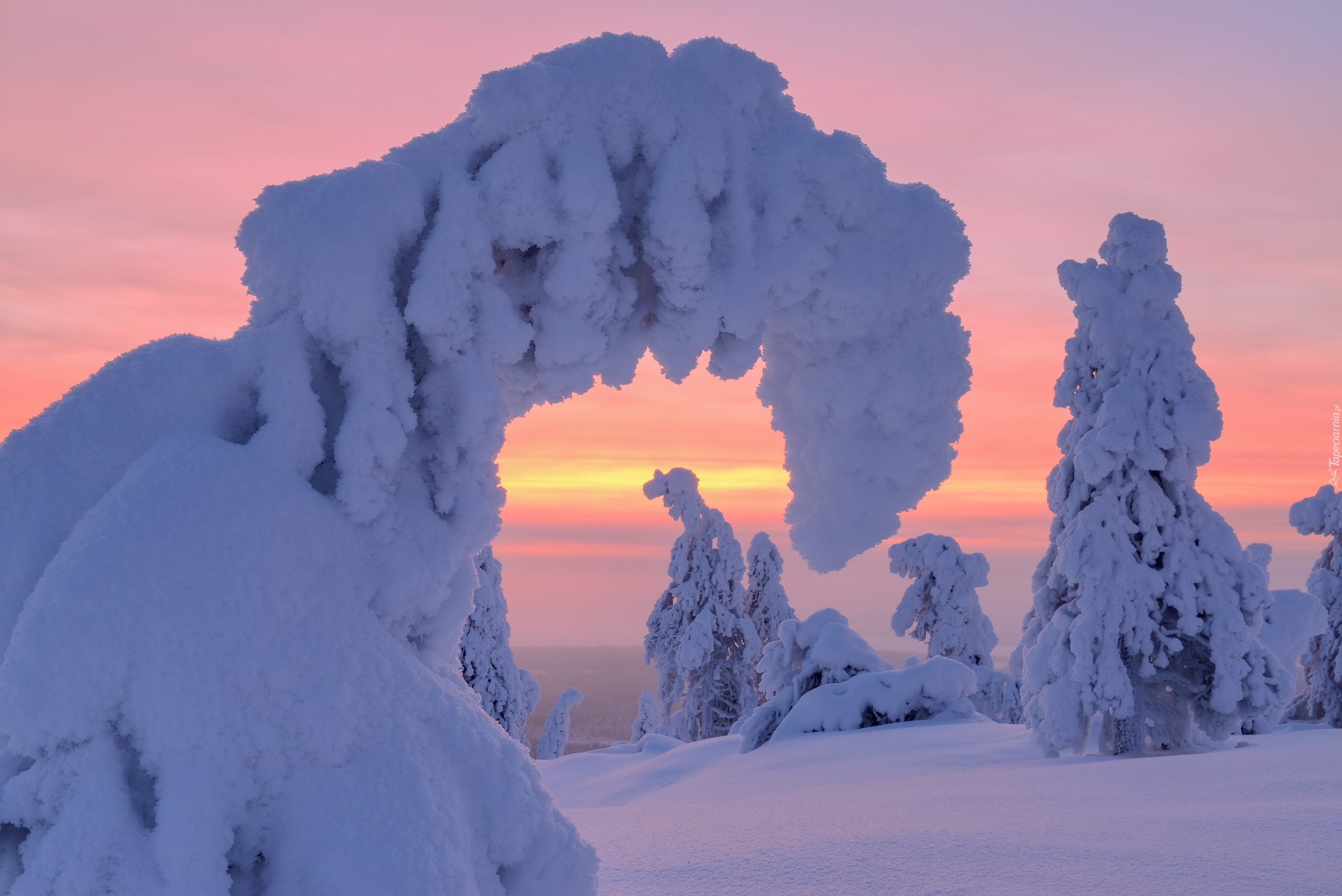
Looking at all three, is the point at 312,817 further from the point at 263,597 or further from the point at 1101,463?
the point at 1101,463

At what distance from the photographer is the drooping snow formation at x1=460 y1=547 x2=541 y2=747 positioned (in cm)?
2327

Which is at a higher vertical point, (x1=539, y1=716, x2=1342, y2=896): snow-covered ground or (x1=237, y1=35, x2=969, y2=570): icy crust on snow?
(x1=237, y1=35, x2=969, y2=570): icy crust on snow

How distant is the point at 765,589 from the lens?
1332 inches

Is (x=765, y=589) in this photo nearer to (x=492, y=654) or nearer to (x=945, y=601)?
(x=945, y=601)

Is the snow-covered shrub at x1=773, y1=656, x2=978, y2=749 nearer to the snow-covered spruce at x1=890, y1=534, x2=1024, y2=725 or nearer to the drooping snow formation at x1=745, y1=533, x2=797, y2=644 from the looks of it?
the snow-covered spruce at x1=890, y1=534, x2=1024, y2=725

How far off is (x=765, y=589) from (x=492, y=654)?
12.9 meters

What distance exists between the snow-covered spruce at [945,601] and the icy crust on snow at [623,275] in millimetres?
25003

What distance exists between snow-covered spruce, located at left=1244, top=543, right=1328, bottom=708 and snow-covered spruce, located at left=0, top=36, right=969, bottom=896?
663 inches

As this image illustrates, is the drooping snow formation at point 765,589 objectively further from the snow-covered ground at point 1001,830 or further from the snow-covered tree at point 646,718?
the snow-covered ground at point 1001,830

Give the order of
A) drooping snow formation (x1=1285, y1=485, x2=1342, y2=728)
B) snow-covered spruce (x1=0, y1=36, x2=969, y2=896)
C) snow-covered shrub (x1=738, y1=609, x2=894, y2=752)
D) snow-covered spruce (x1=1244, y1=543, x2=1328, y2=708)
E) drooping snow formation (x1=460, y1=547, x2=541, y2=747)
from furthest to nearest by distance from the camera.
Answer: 1. drooping snow formation (x1=460, y1=547, x2=541, y2=747)
2. drooping snow formation (x1=1285, y1=485, x2=1342, y2=728)
3. snow-covered spruce (x1=1244, y1=543, x2=1328, y2=708)
4. snow-covered shrub (x1=738, y1=609, x2=894, y2=752)
5. snow-covered spruce (x1=0, y1=36, x2=969, y2=896)

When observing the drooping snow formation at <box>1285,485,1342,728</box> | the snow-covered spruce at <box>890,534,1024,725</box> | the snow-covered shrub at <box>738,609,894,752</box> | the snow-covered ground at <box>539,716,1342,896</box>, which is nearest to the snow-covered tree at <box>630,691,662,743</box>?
the snow-covered spruce at <box>890,534,1024,725</box>

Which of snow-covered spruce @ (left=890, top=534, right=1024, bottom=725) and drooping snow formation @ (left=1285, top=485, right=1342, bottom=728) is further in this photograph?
snow-covered spruce @ (left=890, top=534, right=1024, bottom=725)

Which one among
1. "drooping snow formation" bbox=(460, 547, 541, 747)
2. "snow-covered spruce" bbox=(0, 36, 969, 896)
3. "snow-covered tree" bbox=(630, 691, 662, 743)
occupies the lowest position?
"snow-covered tree" bbox=(630, 691, 662, 743)

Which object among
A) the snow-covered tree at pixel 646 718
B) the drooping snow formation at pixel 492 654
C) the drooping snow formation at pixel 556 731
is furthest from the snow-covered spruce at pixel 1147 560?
the snow-covered tree at pixel 646 718
